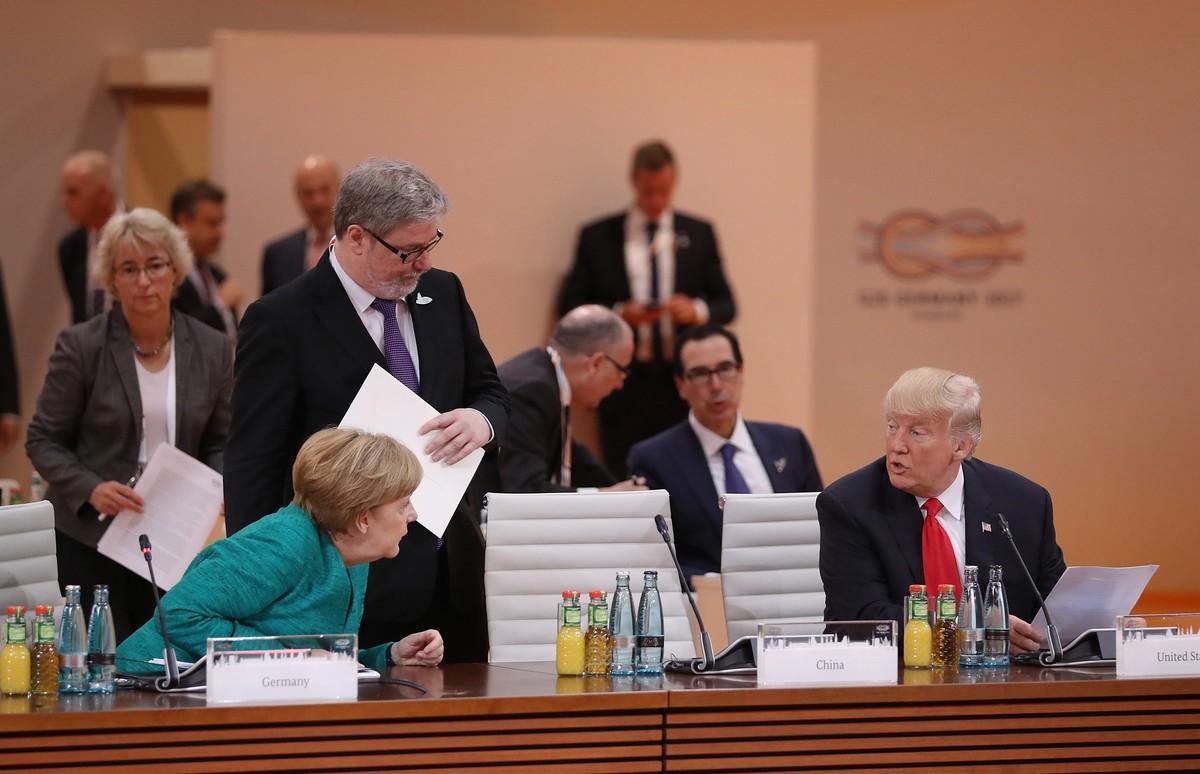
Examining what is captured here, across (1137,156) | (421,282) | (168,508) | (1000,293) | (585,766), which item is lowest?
(585,766)

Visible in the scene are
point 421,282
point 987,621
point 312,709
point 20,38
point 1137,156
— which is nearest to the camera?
point 312,709

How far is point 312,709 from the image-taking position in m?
2.43

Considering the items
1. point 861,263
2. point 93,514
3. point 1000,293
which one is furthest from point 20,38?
point 1000,293

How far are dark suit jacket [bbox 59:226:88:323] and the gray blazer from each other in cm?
201

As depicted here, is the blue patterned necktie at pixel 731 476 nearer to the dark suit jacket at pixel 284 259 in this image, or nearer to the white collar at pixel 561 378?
the white collar at pixel 561 378

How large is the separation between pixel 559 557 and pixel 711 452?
1.58m

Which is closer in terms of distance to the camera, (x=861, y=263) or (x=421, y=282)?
(x=421, y=282)

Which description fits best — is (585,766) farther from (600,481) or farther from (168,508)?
(600,481)

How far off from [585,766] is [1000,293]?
656cm

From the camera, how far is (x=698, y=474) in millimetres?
4832

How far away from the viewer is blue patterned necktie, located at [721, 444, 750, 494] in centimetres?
493

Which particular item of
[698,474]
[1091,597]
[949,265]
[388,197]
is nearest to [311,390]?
[388,197]

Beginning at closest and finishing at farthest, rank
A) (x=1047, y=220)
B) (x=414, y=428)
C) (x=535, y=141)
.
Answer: (x=414, y=428) < (x=535, y=141) < (x=1047, y=220)

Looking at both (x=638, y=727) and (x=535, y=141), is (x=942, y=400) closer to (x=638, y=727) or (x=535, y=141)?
(x=638, y=727)
